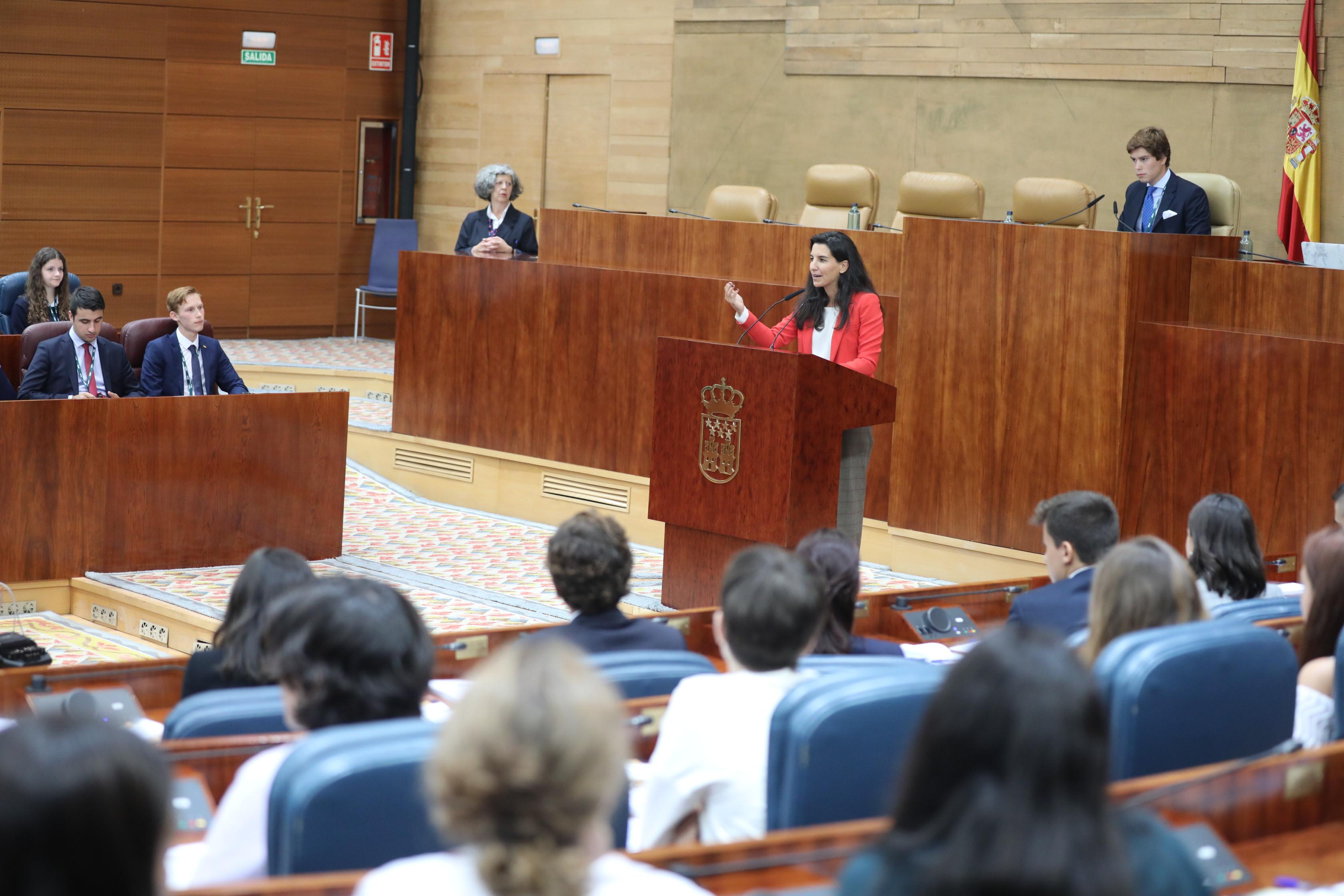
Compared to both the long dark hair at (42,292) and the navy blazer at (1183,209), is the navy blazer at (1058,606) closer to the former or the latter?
the navy blazer at (1183,209)

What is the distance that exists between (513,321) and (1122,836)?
21.8 ft

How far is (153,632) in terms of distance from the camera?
18.5ft

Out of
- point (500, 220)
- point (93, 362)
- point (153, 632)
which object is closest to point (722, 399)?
point (153, 632)

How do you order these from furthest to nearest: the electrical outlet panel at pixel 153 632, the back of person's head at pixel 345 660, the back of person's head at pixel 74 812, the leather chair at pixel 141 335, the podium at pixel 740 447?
the leather chair at pixel 141 335 → the electrical outlet panel at pixel 153 632 → the podium at pixel 740 447 → the back of person's head at pixel 345 660 → the back of person's head at pixel 74 812

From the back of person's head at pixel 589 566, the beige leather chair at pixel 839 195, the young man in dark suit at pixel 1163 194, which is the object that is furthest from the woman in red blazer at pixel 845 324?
the beige leather chair at pixel 839 195

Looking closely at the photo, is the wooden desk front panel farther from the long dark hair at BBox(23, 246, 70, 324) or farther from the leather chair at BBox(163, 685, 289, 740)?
the leather chair at BBox(163, 685, 289, 740)

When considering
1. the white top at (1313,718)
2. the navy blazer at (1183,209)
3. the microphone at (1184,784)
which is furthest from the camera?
the navy blazer at (1183,209)

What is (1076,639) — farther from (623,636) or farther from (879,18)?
(879,18)

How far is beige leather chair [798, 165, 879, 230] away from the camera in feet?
26.2

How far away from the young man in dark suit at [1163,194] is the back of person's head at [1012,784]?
17.4 feet

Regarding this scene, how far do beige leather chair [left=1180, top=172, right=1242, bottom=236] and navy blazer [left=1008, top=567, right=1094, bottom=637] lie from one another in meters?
4.00

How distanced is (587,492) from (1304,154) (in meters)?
4.08

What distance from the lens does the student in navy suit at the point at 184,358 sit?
651 cm

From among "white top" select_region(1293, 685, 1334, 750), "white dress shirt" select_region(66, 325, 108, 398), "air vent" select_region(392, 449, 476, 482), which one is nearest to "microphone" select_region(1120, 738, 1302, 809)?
"white top" select_region(1293, 685, 1334, 750)
